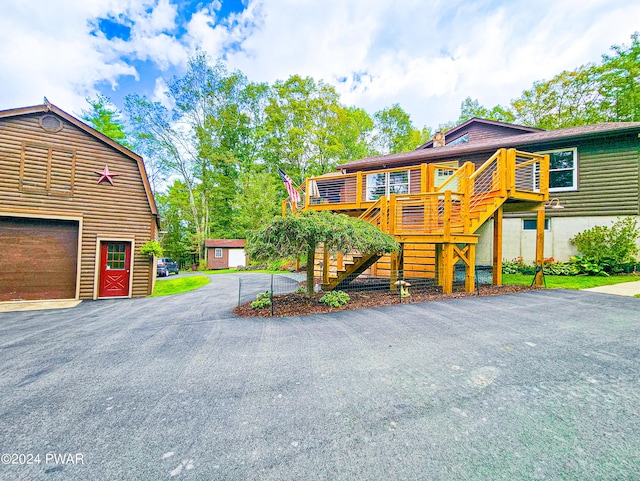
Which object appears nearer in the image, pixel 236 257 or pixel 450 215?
pixel 450 215

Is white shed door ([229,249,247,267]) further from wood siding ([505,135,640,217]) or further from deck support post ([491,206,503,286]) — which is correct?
wood siding ([505,135,640,217])

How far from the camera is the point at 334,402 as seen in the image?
2.48m

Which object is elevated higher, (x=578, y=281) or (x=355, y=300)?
(x=578, y=281)

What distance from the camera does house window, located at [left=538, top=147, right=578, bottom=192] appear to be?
10.7 meters

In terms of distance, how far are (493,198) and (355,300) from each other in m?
5.11

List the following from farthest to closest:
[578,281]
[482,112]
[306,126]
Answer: [482,112], [306,126], [578,281]

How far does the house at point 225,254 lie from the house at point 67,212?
17.3 metres

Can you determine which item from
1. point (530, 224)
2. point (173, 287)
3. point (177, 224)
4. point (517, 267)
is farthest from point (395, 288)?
point (177, 224)

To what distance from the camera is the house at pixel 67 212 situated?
835cm

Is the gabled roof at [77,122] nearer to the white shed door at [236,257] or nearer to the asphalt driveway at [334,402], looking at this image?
the asphalt driveway at [334,402]

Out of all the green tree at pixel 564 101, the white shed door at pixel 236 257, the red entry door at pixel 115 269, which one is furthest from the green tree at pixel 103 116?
the green tree at pixel 564 101

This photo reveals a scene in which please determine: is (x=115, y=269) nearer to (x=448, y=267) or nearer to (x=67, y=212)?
(x=67, y=212)

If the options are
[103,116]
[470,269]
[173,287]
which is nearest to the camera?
[470,269]

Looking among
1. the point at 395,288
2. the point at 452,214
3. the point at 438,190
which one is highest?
the point at 438,190
